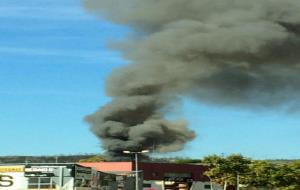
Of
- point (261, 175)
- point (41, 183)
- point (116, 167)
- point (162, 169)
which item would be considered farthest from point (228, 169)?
point (41, 183)

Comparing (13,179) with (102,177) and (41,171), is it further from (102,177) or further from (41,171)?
(102,177)

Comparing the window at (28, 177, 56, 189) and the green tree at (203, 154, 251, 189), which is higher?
the green tree at (203, 154, 251, 189)

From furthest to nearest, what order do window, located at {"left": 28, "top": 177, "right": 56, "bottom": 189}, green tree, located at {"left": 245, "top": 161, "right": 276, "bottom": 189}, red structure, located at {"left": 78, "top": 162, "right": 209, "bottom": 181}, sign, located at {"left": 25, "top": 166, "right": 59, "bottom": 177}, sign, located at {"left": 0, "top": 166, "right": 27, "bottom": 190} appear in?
1. green tree, located at {"left": 245, "top": 161, "right": 276, "bottom": 189}
2. red structure, located at {"left": 78, "top": 162, "right": 209, "bottom": 181}
3. sign, located at {"left": 0, "top": 166, "right": 27, "bottom": 190}
4. window, located at {"left": 28, "top": 177, "right": 56, "bottom": 189}
5. sign, located at {"left": 25, "top": 166, "right": 59, "bottom": 177}

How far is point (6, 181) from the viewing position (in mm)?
80500

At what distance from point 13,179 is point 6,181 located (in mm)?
1120

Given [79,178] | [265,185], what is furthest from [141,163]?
[79,178]

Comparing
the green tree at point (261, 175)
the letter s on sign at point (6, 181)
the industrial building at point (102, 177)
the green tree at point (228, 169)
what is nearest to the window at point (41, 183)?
the industrial building at point (102, 177)

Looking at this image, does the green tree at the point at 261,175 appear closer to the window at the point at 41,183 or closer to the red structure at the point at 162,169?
the red structure at the point at 162,169

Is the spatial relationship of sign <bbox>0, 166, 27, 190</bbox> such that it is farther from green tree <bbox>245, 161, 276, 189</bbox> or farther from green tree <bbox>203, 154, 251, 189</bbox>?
green tree <bbox>245, 161, 276, 189</bbox>

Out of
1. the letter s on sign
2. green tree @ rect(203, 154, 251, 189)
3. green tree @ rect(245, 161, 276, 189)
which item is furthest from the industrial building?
green tree @ rect(245, 161, 276, 189)

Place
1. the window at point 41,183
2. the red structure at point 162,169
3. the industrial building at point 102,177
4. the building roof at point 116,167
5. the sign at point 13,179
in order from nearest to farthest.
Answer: the industrial building at point 102,177
the window at point 41,183
the sign at point 13,179
the building roof at point 116,167
the red structure at point 162,169

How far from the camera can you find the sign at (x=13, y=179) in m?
79.2

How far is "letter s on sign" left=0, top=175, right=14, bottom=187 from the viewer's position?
79994 mm

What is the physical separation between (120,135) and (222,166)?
68.5 ft
